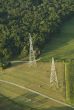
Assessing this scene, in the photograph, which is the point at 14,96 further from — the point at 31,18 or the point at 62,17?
the point at 62,17

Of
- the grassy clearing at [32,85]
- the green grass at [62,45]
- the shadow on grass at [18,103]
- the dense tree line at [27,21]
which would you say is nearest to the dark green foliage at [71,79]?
the grassy clearing at [32,85]

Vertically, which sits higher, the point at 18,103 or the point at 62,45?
the point at 62,45

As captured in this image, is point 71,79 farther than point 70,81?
Yes

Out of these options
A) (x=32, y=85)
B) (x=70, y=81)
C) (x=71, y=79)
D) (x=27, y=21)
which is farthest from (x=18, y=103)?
(x=27, y=21)

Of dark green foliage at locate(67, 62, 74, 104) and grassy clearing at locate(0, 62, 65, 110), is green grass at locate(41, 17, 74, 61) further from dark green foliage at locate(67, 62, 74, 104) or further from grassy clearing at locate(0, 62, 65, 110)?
dark green foliage at locate(67, 62, 74, 104)

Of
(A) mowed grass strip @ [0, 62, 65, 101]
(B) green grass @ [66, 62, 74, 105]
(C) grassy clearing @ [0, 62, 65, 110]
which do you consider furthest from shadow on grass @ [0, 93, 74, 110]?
(B) green grass @ [66, 62, 74, 105]

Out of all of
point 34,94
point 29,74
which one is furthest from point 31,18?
point 34,94

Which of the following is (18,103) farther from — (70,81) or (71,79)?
(71,79)
